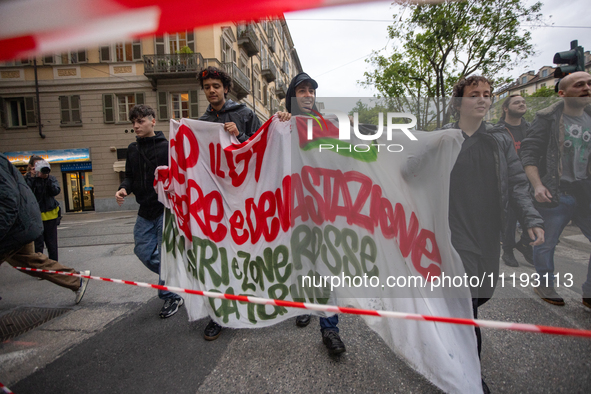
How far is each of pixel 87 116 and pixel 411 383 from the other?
22.2m

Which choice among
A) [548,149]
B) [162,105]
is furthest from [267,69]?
[548,149]

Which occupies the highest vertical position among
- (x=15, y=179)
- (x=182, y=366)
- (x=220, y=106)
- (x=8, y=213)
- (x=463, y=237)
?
(x=220, y=106)

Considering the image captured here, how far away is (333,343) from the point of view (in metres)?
2.07

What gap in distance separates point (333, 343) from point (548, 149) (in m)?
2.15

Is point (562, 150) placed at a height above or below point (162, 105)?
below

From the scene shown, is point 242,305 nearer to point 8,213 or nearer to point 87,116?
point 8,213

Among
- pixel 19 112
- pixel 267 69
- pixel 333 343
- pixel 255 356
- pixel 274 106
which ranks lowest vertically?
pixel 255 356

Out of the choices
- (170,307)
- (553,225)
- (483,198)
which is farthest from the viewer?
(170,307)

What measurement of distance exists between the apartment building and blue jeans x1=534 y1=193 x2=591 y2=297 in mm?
18187

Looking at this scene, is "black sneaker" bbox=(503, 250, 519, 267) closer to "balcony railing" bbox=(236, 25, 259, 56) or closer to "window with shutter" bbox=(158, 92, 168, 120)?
"window with shutter" bbox=(158, 92, 168, 120)

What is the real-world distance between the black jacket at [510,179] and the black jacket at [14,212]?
3530 mm

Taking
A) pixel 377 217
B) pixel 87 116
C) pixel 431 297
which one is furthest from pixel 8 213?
pixel 87 116

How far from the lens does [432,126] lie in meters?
1.98

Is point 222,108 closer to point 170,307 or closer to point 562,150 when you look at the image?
point 170,307
